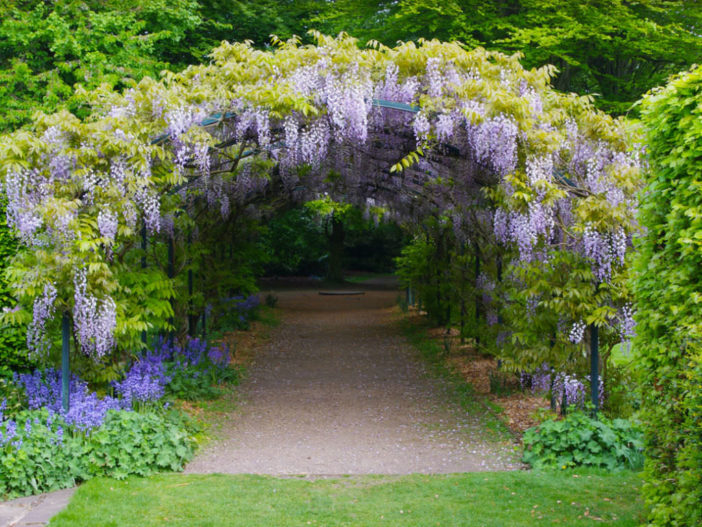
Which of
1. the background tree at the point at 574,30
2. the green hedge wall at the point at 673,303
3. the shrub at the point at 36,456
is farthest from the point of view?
the background tree at the point at 574,30

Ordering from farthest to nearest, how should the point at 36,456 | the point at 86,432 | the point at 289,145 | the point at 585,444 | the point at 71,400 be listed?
the point at 289,145 < the point at 71,400 < the point at 585,444 < the point at 86,432 < the point at 36,456

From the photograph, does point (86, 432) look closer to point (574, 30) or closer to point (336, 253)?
point (574, 30)

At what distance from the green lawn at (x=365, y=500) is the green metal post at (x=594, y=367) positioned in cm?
86

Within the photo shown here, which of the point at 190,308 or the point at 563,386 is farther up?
the point at 190,308

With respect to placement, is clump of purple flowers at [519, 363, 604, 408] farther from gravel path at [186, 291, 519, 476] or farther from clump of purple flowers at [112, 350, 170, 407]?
clump of purple flowers at [112, 350, 170, 407]

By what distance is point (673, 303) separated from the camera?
3289 mm

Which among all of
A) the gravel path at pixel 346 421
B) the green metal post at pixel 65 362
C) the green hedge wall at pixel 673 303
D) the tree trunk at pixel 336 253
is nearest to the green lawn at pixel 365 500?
the gravel path at pixel 346 421

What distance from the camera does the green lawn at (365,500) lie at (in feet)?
13.1

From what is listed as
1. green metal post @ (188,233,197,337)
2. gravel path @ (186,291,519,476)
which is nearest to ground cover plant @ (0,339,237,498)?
gravel path @ (186,291,519,476)

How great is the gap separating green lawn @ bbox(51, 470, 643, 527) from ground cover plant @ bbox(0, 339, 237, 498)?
208 mm

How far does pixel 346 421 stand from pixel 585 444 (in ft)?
7.95

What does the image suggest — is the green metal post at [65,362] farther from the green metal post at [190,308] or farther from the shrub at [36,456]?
the green metal post at [190,308]

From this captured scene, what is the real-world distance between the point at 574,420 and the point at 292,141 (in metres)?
3.41

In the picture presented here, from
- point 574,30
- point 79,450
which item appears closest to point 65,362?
point 79,450
